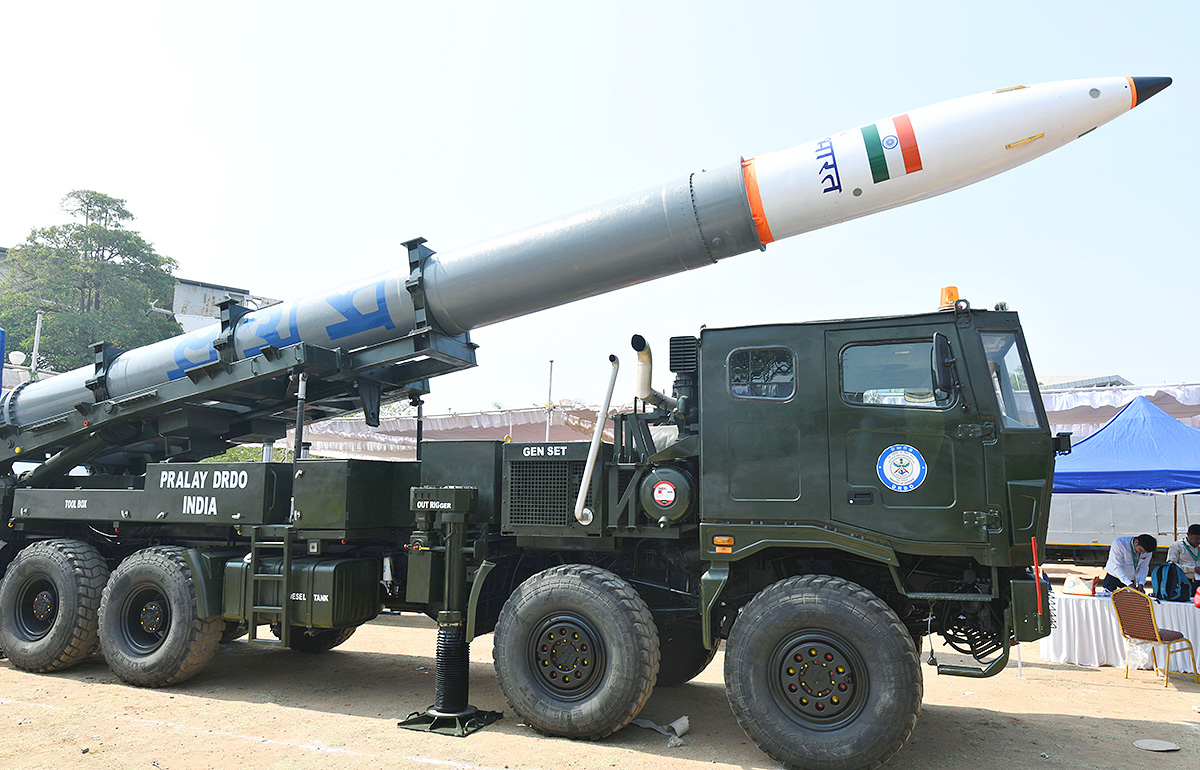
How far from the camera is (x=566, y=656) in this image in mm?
5777

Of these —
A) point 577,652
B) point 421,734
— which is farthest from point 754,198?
point 421,734

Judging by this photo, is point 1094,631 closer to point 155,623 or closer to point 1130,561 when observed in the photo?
point 1130,561

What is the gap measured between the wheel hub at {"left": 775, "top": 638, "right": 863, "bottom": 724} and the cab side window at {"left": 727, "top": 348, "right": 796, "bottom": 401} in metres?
1.71

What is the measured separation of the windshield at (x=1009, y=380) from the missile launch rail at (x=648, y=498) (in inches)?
0.8

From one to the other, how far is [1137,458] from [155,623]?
12.7m

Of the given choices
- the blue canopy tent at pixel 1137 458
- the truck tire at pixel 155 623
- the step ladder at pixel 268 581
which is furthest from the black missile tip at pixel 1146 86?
the truck tire at pixel 155 623

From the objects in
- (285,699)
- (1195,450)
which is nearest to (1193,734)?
(1195,450)

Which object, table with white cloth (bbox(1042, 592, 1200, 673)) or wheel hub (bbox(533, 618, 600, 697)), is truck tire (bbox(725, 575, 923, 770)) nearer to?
wheel hub (bbox(533, 618, 600, 697))

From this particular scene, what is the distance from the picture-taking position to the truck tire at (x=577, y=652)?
553 centimetres

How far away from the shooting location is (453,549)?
639 cm

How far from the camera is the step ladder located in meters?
6.82

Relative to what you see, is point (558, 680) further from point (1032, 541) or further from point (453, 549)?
point (1032, 541)

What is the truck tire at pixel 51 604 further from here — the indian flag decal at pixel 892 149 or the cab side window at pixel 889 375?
the indian flag decal at pixel 892 149

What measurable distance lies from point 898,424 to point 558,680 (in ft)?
10.0
